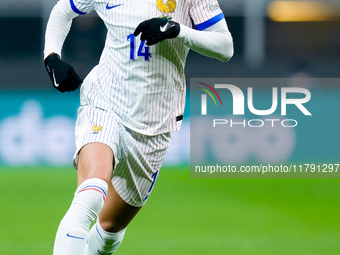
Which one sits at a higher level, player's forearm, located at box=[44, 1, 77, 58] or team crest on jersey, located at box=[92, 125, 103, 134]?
player's forearm, located at box=[44, 1, 77, 58]

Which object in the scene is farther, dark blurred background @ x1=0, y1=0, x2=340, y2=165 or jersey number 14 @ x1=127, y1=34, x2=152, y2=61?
dark blurred background @ x1=0, y1=0, x2=340, y2=165

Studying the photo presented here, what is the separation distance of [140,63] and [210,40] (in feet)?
1.00

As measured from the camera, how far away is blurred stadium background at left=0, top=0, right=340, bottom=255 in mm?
4561

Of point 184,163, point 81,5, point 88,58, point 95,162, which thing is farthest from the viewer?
point 88,58

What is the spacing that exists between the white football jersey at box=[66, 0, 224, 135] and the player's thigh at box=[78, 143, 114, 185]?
27 centimetres

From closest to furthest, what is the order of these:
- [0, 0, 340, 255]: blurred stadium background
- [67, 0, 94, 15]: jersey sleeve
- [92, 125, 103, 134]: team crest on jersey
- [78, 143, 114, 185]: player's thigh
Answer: [78, 143, 114, 185]: player's thigh → [92, 125, 103, 134]: team crest on jersey → [67, 0, 94, 15]: jersey sleeve → [0, 0, 340, 255]: blurred stadium background

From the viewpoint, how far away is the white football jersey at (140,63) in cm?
292

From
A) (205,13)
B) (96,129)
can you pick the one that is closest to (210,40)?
(205,13)

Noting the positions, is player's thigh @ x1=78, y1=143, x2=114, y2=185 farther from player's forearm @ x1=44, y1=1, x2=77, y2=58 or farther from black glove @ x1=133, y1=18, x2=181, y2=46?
player's forearm @ x1=44, y1=1, x2=77, y2=58

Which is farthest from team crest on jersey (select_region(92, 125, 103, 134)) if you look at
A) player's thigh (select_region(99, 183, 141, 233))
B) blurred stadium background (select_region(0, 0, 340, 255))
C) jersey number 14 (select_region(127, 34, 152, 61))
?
blurred stadium background (select_region(0, 0, 340, 255))

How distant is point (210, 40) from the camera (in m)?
2.87

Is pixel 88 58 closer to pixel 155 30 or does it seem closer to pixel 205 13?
pixel 205 13

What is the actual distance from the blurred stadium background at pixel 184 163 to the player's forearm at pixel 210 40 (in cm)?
160

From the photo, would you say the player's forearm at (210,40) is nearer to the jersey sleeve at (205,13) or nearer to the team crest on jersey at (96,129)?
the jersey sleeve at (205,13)
